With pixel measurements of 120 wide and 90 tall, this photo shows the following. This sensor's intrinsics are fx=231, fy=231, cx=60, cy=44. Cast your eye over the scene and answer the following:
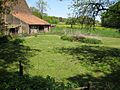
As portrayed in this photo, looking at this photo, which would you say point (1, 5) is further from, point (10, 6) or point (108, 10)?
point (108, 10)

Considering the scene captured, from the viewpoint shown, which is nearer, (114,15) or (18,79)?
(18,79)

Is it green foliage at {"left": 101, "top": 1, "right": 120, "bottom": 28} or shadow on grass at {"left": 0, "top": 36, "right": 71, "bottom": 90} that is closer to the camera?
shadow on grass at {"left": 0, "top": 36, "right": 71, "bottom": 90}

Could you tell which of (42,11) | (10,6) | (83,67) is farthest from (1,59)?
(42,11)

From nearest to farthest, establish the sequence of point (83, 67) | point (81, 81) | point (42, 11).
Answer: point (81, 81)
point (83, 67)
point (42, 11)

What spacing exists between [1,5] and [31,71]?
5952mm

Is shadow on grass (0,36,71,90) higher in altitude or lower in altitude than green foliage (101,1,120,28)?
lower

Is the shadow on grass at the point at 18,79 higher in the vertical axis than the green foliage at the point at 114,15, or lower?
lower

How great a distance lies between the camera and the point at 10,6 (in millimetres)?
21438

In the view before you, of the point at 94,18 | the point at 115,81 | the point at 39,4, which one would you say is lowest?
the point at 115,81

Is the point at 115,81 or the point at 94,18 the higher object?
the point at 94,18

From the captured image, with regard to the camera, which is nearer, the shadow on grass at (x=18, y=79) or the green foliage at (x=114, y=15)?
the shadow on grass at (x=18, y=79)

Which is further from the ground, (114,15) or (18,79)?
(114,15)

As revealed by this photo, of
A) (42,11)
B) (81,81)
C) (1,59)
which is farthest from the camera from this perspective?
(42,11)

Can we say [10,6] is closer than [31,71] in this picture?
No
